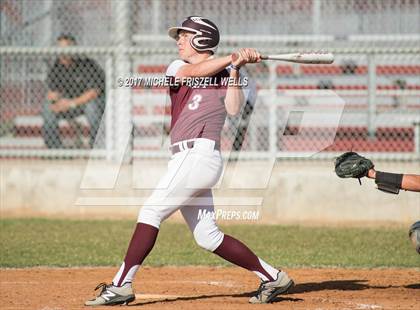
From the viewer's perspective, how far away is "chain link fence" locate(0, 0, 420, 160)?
11.7 meters

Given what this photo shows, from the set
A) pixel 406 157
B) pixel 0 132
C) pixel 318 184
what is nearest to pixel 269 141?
pixel 318 184

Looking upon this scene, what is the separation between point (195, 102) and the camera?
6316 millimetres

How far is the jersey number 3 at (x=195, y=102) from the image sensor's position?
631 cm

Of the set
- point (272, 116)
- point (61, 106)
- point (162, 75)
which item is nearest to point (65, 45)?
point (61, 106)

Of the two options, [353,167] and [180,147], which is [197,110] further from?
[353,167]

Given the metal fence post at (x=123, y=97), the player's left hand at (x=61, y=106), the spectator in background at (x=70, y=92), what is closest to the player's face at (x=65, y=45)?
the spectator in background at (x=70, y=92)

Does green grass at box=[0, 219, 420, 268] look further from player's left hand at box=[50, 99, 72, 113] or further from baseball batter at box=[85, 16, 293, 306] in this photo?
baseball batter at box=[85, 16, 293, 306]

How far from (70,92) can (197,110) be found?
6.20 metres

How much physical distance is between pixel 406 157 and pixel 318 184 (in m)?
1.13

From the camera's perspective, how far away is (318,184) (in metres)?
11.2

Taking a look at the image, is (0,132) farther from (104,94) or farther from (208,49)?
(208,49)

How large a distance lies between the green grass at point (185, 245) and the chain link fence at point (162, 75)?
3.89ft

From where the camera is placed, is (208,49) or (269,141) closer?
(208,49)

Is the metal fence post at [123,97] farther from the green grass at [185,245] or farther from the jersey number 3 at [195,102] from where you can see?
the jersey number 3 at [195,102]
